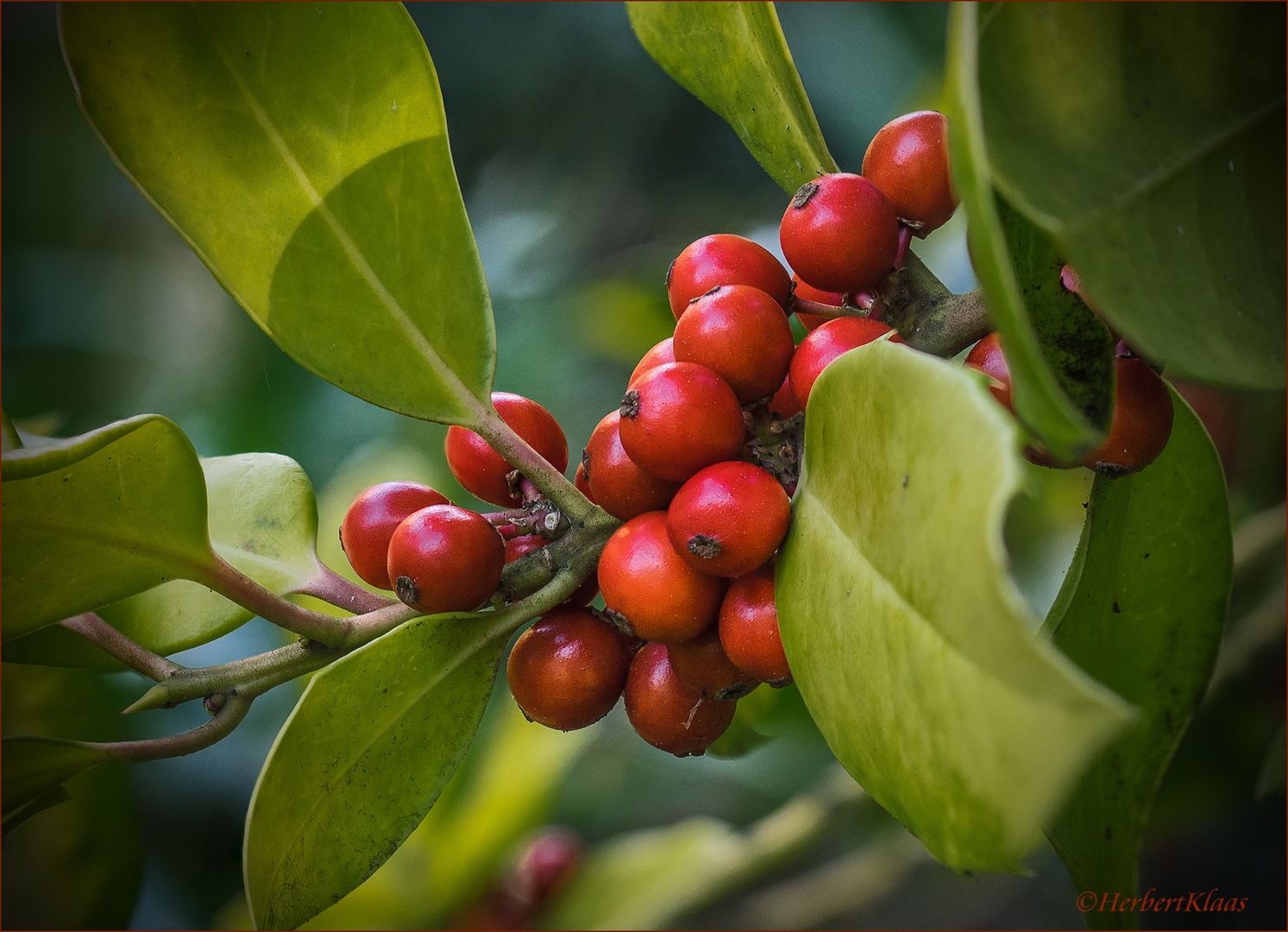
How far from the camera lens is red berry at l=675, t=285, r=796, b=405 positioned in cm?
70

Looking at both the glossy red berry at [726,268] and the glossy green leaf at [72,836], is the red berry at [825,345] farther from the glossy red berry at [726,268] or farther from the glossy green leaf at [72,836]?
the glossy green leaf at [72,836]

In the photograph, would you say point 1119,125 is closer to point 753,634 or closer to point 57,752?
point 753,634

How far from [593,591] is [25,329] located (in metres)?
1.95

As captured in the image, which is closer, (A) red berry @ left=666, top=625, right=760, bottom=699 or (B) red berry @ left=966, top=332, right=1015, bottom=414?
(B) red berry @ left=966, top=332, right=1015, bottom=414

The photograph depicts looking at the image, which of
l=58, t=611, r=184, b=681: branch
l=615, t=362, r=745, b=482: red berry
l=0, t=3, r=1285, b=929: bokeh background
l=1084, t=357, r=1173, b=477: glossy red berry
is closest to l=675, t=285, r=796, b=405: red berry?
l=615, t=362, r=745, b=482: red berry

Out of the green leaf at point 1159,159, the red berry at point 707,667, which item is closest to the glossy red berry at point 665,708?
the red berry at point 707,667

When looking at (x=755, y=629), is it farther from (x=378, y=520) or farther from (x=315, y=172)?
(x=315, y=172)

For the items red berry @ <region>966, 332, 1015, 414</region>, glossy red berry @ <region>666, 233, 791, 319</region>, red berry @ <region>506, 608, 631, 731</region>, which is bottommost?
red berry @ <region>506, 608, 631, 731</region>

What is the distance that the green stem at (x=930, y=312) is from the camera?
2.36 feet

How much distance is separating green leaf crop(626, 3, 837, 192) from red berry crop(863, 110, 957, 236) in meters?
0.08

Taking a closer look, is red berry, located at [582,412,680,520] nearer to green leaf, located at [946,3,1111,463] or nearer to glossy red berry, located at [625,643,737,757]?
glossy red berry, located at [625,643,737,757]

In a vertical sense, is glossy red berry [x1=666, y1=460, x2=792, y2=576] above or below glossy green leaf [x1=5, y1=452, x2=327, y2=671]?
above

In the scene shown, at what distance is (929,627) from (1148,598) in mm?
451

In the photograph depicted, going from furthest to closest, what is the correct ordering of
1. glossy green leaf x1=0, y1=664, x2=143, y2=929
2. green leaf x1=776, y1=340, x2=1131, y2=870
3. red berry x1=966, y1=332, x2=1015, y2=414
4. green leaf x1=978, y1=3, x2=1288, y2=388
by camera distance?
glossy green leaf x1=0, y1=664, x2=143, y2=929 < red berry x1=966, y1=332, x2=1015, y2=414 < green leaf x1=978, y1=3, x2=1288, y2=388 < green leaf x1=776, y1=340, x2=1131, y2=870
